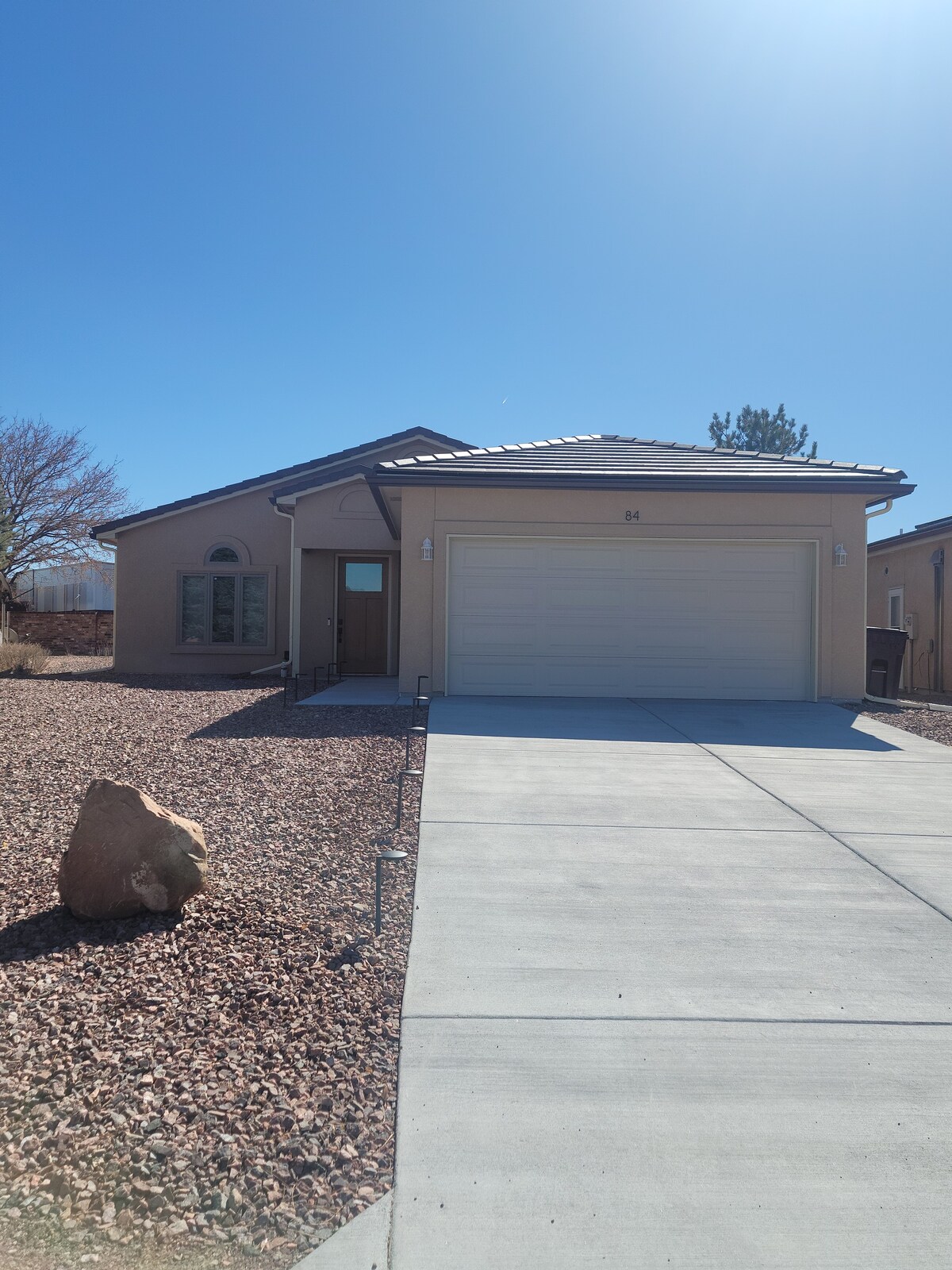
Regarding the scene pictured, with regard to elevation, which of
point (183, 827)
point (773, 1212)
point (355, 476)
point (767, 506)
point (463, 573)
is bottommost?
point (773, 1212)

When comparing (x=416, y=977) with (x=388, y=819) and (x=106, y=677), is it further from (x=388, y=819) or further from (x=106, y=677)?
(x=106, y=677)

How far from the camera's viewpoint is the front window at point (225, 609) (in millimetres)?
17719

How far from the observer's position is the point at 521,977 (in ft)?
12.3

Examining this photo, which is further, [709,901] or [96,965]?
[709,901]

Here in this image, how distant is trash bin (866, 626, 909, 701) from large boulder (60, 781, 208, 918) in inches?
470

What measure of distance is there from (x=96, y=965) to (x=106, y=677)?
13.6 meters

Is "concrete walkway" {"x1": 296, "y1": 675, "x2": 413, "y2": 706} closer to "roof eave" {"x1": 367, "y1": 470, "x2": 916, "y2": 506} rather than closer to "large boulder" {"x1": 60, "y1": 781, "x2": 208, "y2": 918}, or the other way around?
"roof eave" {"x1": 367, "y1": 470, "x2": 916, "y2": 506}

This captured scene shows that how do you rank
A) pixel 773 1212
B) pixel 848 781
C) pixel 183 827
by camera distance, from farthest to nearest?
pixel 848 781, pixel 183 827, pixel 773 1212

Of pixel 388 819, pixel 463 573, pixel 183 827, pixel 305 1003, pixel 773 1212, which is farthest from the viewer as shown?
pixel 463 573

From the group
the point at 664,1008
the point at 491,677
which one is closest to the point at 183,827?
the point at 664,1008

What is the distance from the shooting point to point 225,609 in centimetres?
1780

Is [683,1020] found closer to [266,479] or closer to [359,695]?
[359,695]

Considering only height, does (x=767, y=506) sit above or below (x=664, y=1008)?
above

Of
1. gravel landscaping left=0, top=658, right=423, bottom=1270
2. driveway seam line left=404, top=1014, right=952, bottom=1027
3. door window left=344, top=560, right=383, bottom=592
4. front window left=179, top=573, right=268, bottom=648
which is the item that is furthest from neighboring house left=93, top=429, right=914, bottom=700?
driveway seam line left=404, top=1014, right=952, bottom=1027
